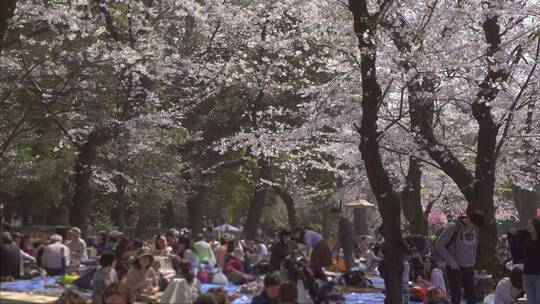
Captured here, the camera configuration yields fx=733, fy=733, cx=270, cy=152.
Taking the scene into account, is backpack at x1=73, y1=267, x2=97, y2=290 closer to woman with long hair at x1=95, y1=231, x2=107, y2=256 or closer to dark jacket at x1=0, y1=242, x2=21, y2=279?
dark jacket at x1=0, y1=242, x2=21, y2=279

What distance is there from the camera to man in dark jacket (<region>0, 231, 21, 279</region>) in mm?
11891

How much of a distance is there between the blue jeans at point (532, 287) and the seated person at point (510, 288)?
68 centimetres

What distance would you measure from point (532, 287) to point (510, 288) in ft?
2.57

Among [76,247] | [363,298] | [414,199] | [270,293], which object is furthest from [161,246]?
[414,199]

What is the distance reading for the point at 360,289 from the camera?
14.4 metres

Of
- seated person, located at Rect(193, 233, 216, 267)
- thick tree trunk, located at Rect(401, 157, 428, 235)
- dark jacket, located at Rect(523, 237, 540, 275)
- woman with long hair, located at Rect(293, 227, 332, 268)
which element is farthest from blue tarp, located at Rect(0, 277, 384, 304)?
thick tree trunk, located at Rect(401, 157, 428, 235)

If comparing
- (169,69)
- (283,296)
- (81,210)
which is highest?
(169,69)

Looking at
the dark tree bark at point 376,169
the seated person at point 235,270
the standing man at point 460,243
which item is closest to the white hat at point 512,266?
the standing man at point 460,243

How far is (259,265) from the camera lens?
12.9 m

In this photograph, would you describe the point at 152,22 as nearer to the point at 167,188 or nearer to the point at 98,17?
Answer: the point at 98,17

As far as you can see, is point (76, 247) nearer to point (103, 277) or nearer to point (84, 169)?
point (84, 169)

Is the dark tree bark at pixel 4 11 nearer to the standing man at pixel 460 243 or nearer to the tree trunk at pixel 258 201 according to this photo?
the standing man at pixel 460 243

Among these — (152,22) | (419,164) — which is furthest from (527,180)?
(152,22)

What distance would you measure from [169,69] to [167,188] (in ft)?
51.5
